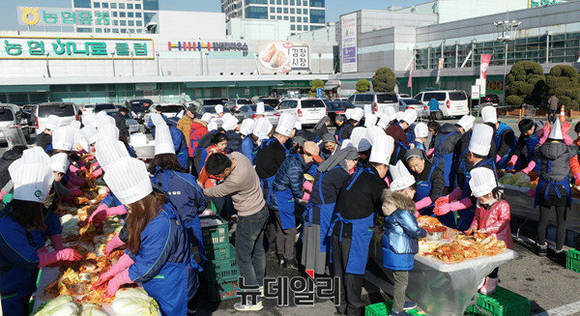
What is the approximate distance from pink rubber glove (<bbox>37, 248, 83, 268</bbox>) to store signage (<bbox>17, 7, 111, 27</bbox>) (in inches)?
2395

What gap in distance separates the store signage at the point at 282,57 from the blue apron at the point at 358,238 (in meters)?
58.8

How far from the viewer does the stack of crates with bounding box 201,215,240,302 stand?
5.38m

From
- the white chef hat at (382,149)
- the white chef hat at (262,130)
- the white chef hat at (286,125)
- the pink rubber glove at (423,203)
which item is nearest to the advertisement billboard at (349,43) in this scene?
the white chef hat at (262,130)

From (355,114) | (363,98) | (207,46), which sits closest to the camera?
(355,114)

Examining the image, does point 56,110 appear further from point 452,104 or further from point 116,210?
point 452,104

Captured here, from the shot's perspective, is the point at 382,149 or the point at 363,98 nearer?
the point at 382,149

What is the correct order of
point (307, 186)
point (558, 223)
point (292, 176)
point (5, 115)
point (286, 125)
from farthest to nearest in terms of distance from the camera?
1. point (5, 115)
2. point (286, 125)
3. point (558, 223)
4. point (307, 186)
5. point (292, 176)

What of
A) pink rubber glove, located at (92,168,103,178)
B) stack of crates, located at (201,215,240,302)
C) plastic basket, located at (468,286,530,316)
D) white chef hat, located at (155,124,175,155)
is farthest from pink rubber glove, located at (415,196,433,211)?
pink rubber glove, located at (92,168,103,178)

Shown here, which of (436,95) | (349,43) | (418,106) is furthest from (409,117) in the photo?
(349,43)

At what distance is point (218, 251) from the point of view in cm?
544

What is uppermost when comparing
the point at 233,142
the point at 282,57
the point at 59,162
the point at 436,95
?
the point at 282,57

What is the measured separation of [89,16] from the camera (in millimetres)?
61625

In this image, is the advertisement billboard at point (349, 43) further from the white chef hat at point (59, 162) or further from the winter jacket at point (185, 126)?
the white chef hat at point (59, 162)

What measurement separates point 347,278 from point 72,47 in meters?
55.7
